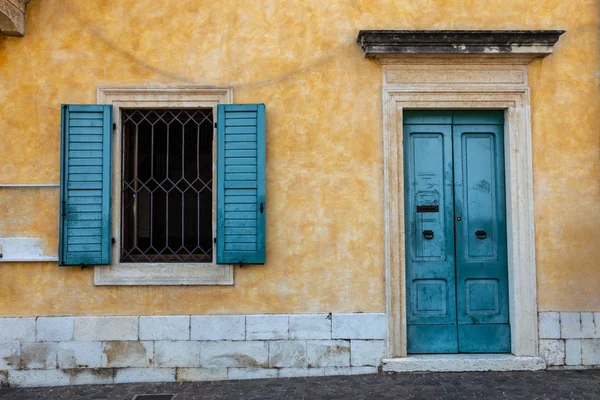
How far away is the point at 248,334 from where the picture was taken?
201 inches

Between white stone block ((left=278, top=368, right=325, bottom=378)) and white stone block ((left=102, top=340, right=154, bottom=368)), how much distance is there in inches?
51.1

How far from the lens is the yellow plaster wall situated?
5.17 meters

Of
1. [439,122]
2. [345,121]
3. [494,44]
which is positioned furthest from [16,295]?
[494,44]

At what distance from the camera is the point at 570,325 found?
17.1 feet

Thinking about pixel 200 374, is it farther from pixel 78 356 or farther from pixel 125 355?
pixel 78 356

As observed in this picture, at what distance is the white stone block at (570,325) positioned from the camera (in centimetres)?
521

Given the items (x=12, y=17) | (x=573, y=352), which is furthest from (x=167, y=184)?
(x=573, y=352)

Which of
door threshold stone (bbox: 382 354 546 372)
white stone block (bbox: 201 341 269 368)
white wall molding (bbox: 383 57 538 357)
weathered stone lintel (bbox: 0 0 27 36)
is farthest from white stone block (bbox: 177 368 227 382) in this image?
weathered stone lintel (bbox: 0 0 27 36)

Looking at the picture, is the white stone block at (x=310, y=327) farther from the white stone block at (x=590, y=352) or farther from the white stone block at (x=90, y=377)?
the white stone block at (x=590, y=352)

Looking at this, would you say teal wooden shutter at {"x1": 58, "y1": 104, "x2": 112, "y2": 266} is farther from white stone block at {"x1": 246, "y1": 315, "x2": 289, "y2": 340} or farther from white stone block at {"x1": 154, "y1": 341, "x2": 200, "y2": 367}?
white stone block at {"x1": 246, "y1": 315, "x2": 289, "y2": 340}

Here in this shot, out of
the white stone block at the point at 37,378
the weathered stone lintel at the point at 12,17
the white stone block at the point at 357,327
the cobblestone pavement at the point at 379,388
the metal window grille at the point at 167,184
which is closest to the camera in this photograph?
the cobblestone pavement at the point at 379,388

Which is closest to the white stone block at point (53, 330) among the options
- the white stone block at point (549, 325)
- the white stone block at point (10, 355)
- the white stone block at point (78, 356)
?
the white stone block at point (78, 356)

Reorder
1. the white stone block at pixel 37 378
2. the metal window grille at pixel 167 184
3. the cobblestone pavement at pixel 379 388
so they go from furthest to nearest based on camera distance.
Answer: the metal window grille at pixel 167 184
the white stone block at pixel 37 378
the cobblestone pavement at pixel 379 388

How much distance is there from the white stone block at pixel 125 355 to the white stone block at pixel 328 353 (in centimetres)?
155
